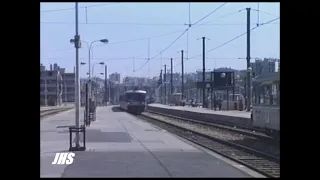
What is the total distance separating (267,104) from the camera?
25.2m

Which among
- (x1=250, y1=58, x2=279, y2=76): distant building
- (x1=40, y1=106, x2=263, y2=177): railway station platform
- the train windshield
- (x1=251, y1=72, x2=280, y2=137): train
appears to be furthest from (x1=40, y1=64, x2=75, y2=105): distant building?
(x1=40, y1=106, x2=263, y2=177): railway station platform

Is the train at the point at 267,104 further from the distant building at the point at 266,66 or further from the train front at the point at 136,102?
the train front at the point at 136,102

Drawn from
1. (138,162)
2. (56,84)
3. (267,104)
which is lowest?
(138,162)

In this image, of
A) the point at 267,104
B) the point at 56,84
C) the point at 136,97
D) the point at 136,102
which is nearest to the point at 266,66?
the point at 267,104

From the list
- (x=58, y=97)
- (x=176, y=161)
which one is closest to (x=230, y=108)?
(x=58, y=97)

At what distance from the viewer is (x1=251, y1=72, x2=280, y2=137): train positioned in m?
23.5

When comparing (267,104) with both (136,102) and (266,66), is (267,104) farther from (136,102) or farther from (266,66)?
(136,102)

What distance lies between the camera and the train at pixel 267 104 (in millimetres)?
23469

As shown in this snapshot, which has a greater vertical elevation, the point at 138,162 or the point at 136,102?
the point at 136,102
